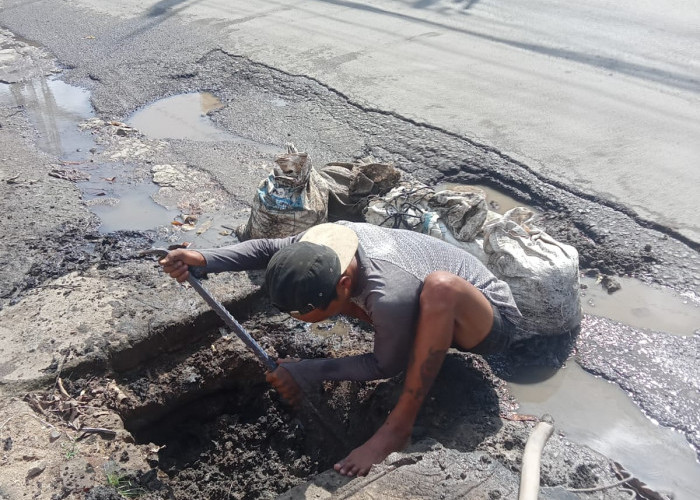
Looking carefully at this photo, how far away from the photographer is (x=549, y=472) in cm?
262

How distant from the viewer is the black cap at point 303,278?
2387mm

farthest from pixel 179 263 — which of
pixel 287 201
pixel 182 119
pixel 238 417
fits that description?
pixel 182 119

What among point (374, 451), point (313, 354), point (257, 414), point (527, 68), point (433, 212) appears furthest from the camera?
point (527, 68)

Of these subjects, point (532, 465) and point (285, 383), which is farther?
point (285, 383)

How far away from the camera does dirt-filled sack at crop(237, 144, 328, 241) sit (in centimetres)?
379

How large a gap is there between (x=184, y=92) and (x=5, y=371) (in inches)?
179

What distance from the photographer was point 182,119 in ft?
20.5

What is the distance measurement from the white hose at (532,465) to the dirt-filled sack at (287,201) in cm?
194

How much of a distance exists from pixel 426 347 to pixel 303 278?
654mm

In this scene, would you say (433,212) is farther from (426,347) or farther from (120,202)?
(120,202)

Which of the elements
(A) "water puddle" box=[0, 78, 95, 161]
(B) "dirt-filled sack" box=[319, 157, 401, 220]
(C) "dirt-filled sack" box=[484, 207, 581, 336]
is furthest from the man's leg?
(A) "water puddle" box=[0, 78, 95, 161]

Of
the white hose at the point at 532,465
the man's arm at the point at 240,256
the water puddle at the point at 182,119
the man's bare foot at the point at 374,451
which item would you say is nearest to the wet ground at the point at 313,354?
the man's bare foot at the point at 374,451

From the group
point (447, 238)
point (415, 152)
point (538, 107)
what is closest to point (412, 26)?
point (538, 107)

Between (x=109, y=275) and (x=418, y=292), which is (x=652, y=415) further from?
(x=109, y=275)
